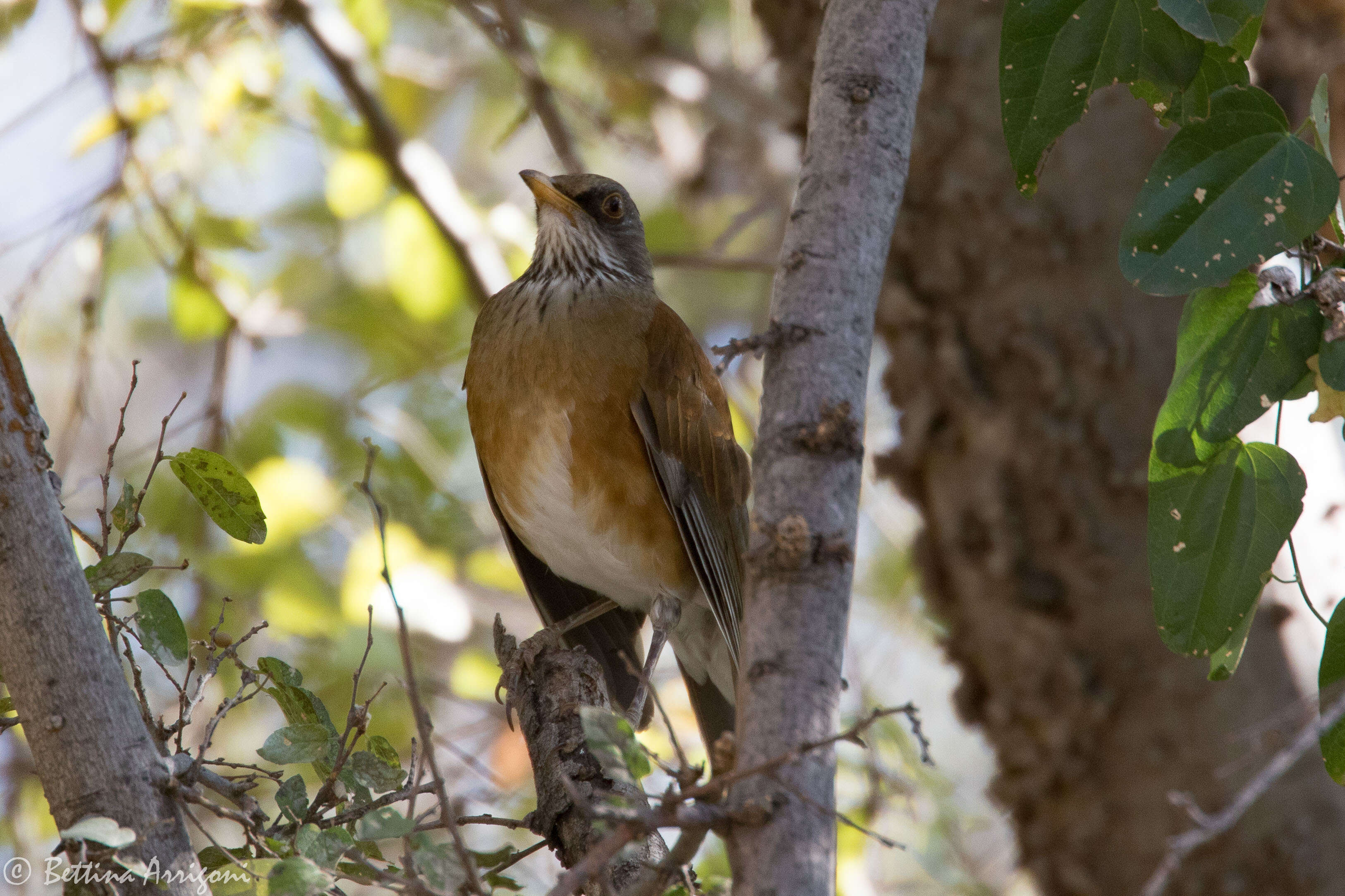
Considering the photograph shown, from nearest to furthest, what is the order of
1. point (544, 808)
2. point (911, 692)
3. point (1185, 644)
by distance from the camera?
point (1185, 644)
point (544, 808)
point (911, 692)

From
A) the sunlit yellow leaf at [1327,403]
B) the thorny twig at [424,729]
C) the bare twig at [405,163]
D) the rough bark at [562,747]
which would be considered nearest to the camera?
the thorny twig at [424,729]

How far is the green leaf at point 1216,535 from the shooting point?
1.80 meters

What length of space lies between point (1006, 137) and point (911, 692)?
250 inches

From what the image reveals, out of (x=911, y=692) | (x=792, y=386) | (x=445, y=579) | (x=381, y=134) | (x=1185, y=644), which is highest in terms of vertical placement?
(x=381, y=134)

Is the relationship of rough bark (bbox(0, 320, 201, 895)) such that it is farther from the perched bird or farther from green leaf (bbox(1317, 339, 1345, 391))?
green leaf (bbox(1317, 339, 1345, 391))

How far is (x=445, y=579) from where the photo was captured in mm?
Result: 4316

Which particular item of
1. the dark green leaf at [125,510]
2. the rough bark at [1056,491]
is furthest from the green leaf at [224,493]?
the rough bark at [1056,491]

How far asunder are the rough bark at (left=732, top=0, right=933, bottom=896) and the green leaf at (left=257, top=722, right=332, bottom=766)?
0.84 metres

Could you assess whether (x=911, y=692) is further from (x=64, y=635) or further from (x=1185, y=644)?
(x=64, y=635)

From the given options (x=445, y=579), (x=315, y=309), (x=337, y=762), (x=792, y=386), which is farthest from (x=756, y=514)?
(x=315, y=309)

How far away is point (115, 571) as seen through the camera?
1907 mm

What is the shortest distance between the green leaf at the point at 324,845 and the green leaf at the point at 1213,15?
5.56 feet

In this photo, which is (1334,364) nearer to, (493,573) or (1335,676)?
(1335,676)

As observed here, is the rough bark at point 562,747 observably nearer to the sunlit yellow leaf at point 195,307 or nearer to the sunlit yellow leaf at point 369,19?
the sunlit yellow leaf at point 195,307
